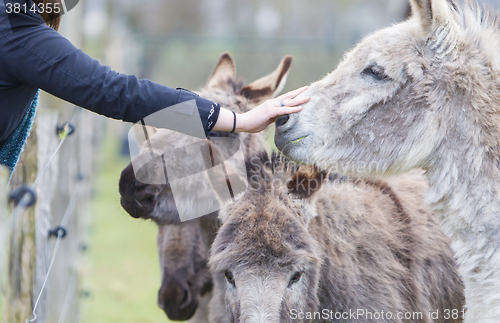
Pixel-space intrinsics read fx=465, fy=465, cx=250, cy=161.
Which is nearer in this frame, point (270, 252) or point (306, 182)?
point (270, 252)

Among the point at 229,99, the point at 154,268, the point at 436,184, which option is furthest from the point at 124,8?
the point at 436,184

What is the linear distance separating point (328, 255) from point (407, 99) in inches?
38.6

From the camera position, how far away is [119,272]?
22.7 ft

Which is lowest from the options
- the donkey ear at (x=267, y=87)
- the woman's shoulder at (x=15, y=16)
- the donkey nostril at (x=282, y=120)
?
the donkey nostril at (x=282, y=120)

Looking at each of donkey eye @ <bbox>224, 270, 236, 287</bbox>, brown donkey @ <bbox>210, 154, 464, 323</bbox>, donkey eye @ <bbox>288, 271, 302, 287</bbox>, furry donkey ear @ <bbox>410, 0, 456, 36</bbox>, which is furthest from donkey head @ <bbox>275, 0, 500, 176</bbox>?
donkey eye @ <bbox>224, 270, 236, 287</bbox>

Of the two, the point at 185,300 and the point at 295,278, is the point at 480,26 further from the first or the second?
the point at 185,300

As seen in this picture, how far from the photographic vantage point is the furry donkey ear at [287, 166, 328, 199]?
8.60ft

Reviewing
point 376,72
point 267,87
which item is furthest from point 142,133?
point 376,72

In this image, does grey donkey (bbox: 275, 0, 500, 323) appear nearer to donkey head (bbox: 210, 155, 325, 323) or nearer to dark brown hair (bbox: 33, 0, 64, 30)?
donkey head (bbox: 210, 155, 325, 323)

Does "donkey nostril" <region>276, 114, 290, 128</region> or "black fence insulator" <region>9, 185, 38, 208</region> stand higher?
"donkey nostril" <region>276, 114, 290, 128</region>

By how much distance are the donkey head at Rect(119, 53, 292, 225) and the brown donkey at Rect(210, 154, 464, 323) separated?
457mm

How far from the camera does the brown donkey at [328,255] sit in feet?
7.80

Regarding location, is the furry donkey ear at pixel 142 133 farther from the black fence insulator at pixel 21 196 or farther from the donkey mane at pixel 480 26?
the donkey mane at pixel 480 26

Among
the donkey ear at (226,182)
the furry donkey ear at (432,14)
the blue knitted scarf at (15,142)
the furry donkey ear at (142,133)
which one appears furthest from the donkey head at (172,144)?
the furry donkey ear at (432,14)
